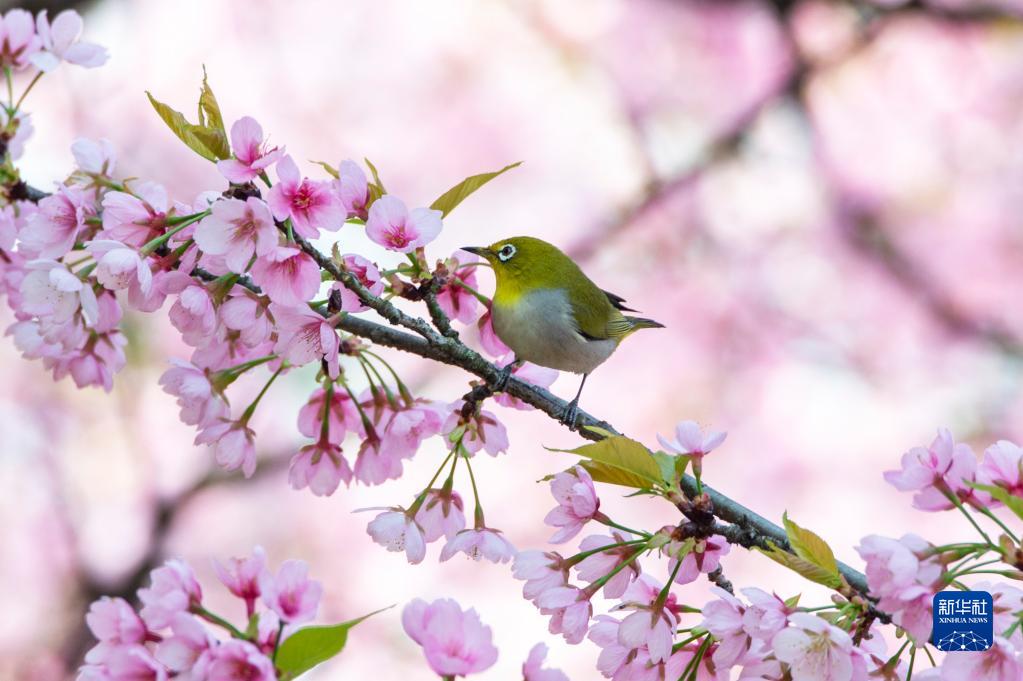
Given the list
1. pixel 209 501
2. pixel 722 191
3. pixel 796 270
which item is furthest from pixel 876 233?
pixel 209 501

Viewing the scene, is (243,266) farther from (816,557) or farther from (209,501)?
(209,501)

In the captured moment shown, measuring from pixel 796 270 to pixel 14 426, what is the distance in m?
4.01

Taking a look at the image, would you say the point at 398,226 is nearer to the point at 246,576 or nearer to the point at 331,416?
the point at 331,416

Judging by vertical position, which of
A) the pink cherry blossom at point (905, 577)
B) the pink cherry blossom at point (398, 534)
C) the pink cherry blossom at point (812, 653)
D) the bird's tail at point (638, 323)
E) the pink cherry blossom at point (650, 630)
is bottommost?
the pink cherry blossom at point (812, 653)

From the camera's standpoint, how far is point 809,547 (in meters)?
1.01

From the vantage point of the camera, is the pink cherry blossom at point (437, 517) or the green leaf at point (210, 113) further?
the pink cherry blossom at point (437, 517)

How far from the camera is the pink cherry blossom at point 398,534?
1.30 metres

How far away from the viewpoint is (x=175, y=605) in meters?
0.88

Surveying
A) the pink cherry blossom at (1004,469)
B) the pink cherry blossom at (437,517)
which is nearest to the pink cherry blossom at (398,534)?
the pink cherry blossom at (437,517)

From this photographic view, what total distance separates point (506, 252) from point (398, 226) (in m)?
0.66

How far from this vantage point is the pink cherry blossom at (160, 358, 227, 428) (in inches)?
52.2

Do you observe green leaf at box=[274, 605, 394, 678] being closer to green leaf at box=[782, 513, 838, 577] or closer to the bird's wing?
green leaf at box=[782, 513, 838, 577]

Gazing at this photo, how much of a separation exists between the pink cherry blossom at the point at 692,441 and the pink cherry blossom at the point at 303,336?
0.39 m

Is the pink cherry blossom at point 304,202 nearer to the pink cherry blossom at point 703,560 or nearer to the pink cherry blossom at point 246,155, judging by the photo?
the pink cherry blossom at point 246,155
